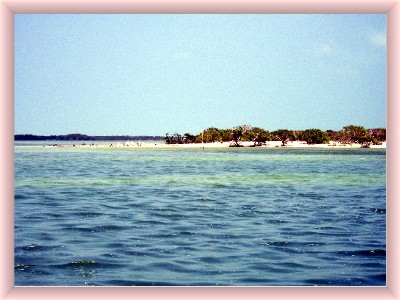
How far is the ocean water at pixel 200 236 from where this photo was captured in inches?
311

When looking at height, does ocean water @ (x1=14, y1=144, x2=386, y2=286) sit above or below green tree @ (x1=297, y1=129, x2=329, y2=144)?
below

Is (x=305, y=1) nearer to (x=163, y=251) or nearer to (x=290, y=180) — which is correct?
(x=163, y=251)

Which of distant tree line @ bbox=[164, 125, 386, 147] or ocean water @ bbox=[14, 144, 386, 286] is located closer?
ocean water @ bbox=[14, 144, 386, 286]

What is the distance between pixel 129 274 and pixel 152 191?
13.6 m

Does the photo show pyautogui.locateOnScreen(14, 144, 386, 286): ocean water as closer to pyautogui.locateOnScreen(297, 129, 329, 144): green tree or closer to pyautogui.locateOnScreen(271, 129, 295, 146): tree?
pyautogui.locateOnScreen(297, 129, 329, 144): green tree

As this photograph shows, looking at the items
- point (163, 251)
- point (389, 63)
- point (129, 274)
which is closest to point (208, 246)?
point (163, 251)

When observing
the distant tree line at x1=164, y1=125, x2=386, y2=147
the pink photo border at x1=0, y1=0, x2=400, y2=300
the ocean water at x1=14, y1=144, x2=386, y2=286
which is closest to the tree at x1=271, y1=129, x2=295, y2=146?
the distant tree line at x1=164, y1=125, x2=386, y2=147

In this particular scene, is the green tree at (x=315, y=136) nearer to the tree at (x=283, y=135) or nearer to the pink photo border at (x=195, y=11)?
the tree at (x=283, y=135)

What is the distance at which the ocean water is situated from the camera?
7891 millimetres

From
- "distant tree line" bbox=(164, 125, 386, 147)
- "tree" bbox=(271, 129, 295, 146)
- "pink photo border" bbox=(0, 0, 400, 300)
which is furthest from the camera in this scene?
"tree" bbox=(271, 129, 295, 146)

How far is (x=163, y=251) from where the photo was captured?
947cm

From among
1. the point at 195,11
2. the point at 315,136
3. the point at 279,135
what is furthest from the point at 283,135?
the point at 195,11

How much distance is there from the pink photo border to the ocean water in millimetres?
1872

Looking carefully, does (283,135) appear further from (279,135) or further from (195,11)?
(195,11)
